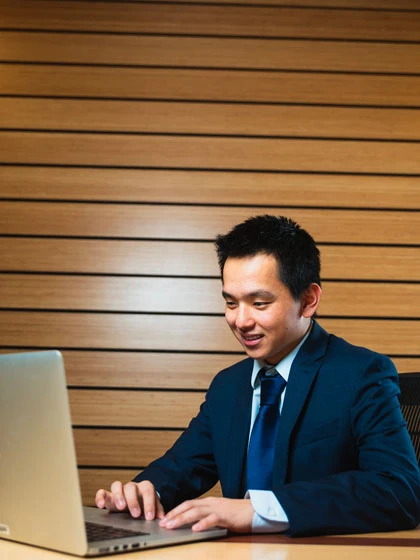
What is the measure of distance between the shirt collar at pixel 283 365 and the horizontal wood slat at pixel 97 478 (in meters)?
2.13

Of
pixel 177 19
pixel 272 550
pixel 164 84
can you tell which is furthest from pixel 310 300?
pixel 177 19

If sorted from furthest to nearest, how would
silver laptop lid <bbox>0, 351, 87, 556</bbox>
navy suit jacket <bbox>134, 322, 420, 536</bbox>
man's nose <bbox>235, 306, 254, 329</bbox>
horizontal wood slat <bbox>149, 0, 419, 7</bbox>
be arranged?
1. horizontal wood slat <bbox>149, 0, 419, 7</bbox>
2. man's nose <bbox>235, 306, 254, 329</bbox>
3. navy suit jacket <bbox>134, 322, 420, 536</bbox>
4. silver laptop lid <bbox>0, 351, 87, 556</bbox>

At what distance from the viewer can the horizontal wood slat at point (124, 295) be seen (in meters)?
4.25

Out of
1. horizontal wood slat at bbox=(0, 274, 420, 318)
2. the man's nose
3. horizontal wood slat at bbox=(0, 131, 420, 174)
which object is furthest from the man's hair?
horizontal wood slat at bbox=(0, 131, 420, 174)

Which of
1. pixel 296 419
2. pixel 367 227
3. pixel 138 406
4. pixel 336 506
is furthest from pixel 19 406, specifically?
pixel 367 227

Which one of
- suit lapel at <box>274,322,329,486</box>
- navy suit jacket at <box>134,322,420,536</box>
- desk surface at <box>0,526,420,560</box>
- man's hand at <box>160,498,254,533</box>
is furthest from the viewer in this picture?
suit lapel at <box>274,322,329,486</box>

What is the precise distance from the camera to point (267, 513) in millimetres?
1588

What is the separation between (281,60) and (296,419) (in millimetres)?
2898

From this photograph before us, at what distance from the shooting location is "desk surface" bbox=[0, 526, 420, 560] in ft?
4.43

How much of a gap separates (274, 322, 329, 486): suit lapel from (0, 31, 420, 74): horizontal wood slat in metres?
2.64

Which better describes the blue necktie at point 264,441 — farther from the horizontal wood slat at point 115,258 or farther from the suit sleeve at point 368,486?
the horizontal wood slat at point 115,258

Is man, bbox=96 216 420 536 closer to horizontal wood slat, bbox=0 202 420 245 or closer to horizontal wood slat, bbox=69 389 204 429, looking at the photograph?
horizontal wood slat, bbox=69 389 204 429

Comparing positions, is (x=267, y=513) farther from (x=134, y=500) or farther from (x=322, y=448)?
(x=322, y=448)

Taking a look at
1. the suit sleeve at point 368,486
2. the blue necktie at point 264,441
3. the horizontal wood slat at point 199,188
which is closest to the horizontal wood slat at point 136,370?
the horizontal wood slat at point 199,188
